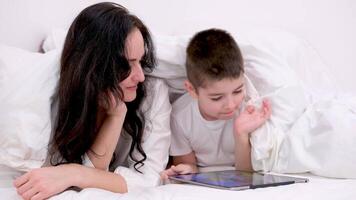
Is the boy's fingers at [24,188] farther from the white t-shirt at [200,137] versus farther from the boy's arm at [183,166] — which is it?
the white t-shirt at [200,137]

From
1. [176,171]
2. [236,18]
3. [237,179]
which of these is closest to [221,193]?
[237,179]

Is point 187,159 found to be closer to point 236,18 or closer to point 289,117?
point 289,117

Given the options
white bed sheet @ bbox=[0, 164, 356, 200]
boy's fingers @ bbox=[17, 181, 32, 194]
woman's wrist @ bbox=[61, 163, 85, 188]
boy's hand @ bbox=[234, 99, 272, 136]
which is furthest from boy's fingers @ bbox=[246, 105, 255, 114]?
boy's fingers @ bbox=[17, 181, 32, 194]

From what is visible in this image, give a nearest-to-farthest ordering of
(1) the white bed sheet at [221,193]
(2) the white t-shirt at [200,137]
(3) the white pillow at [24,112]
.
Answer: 1. (1) the white bed sheet at [221,193]
2. (3) the white pillow at [24,112]
3. (2) the white t-shirt at [200,137]

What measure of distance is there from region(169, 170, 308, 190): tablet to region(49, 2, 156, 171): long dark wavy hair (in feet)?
0.69

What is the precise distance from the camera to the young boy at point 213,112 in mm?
1018

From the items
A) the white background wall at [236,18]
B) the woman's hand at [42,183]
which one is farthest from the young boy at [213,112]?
the white background wall at [236,18]

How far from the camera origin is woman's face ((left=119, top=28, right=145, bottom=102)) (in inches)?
37.7

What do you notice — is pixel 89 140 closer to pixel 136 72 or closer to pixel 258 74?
pixel 136 72

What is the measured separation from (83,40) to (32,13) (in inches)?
14.1

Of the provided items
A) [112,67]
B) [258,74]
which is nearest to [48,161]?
[112,67]

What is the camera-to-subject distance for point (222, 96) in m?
1.02

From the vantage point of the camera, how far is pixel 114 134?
100 cm

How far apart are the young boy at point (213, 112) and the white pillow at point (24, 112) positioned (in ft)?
0.90
